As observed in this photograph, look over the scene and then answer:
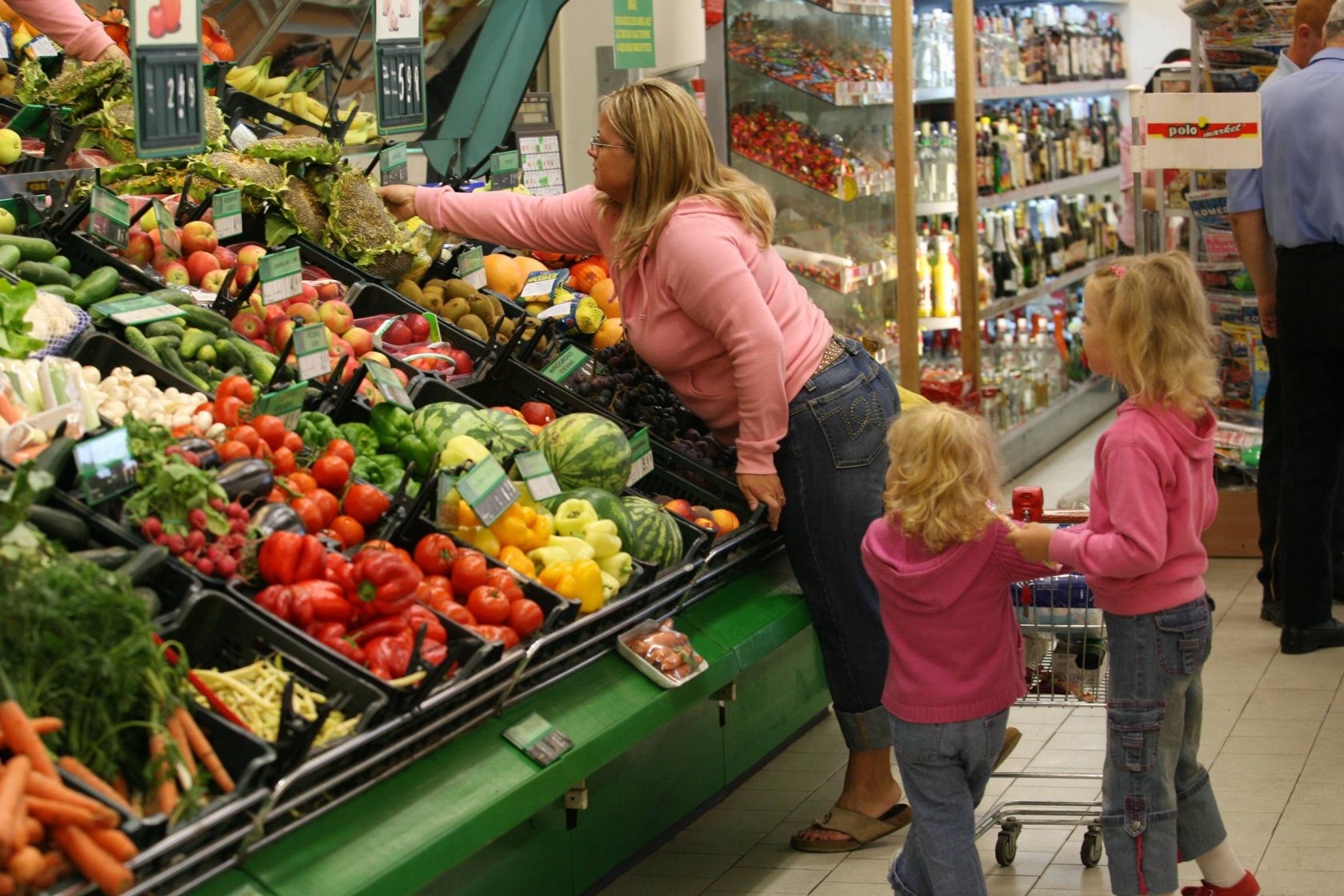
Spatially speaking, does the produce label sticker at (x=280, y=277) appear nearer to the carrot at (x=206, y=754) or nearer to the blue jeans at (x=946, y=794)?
the carrot at (x=206, y=754)

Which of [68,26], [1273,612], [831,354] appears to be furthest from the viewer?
[1273,612]

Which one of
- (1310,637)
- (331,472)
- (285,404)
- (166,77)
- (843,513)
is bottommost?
(1310,637)

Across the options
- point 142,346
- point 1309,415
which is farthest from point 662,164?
point 1309,415

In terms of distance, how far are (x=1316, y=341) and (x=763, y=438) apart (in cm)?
235

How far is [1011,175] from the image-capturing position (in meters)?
8.18

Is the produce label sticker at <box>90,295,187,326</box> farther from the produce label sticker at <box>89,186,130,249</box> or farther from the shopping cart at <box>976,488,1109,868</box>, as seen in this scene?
the shopping cart at <box>976,488,1109,868</box>

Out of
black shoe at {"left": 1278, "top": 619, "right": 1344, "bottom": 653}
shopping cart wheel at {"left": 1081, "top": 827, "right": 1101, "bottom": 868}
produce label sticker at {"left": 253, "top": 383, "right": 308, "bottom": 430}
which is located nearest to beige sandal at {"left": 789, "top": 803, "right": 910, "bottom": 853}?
shopping cart wheel at {"left": 1081, "top": 827, "right": 1101, "bottom": 868}

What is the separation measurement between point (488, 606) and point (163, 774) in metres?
0.84

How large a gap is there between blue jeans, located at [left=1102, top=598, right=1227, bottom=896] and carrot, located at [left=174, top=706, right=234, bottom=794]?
181 cm

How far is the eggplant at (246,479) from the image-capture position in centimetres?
282

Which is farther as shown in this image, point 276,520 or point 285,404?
→ point 285,404

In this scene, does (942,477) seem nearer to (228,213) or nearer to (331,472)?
(331,472)

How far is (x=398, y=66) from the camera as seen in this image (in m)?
4.50

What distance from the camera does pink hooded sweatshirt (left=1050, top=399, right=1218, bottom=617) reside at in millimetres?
3027
